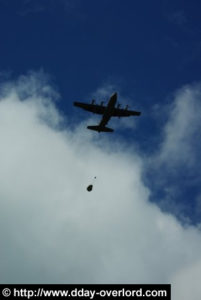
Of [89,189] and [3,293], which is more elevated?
[89,189]

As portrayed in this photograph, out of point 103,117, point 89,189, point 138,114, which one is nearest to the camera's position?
point 89,189

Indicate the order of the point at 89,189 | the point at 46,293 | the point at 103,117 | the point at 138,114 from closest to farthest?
the point at 46,293 → the point at 89,189 → the point at 103,117 → the point at 138,114

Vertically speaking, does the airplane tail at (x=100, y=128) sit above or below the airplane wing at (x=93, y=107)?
below

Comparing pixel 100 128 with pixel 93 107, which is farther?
pixel 100 128

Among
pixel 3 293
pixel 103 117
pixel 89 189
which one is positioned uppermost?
pixel 103 117

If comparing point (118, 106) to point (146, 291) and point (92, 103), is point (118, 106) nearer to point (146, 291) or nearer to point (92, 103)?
point (92, 103)

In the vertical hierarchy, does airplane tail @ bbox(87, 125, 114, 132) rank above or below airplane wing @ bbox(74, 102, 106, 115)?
below

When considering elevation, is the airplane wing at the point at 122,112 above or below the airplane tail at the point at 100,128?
above

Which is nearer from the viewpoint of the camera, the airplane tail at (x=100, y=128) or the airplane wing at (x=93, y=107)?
the airplane wing at (x=93, y=107)

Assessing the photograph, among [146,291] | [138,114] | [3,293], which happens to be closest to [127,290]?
[146,291]

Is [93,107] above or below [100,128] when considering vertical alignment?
above

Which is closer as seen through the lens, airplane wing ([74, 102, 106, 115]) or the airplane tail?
airplane wing ([74, 102, 106, 115])
